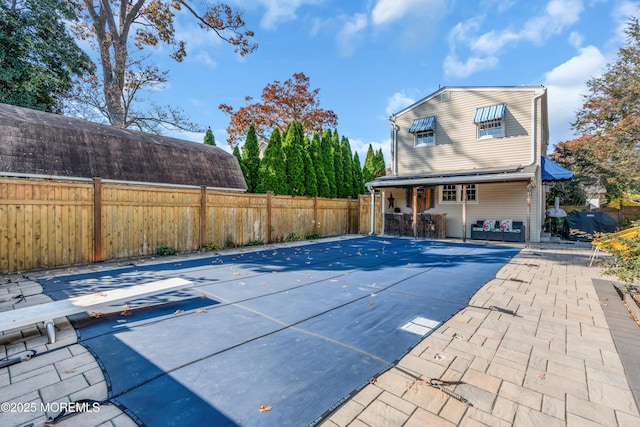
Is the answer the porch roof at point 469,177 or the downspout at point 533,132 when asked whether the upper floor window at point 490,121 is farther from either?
the porch roof at point 469,177

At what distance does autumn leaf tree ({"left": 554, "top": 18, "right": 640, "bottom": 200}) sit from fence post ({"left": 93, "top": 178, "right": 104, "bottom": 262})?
18056mm

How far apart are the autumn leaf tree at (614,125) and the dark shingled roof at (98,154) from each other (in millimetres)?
16592

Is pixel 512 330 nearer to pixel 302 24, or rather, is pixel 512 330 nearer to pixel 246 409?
pixel 246 409

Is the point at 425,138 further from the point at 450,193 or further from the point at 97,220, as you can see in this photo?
the point at 97,220

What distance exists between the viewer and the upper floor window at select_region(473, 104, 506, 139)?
11.7 meters

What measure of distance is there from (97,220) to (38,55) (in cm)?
1187

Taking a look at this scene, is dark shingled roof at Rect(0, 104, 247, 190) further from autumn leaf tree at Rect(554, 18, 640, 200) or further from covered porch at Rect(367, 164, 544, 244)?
autumn leaf tree at Rect(554, 18, 640, 200)

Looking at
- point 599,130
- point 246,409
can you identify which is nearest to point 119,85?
point 246,409

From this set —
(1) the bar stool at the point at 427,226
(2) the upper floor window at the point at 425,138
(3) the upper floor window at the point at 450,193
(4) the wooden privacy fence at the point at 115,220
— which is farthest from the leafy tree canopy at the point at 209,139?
(3) the upper floor window at the point at 450,193

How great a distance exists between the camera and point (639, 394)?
79.7 inches

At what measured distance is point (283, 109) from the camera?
895 inches

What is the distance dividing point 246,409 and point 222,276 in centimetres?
394

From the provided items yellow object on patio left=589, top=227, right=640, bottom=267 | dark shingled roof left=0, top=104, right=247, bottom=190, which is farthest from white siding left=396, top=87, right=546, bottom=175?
dark shingled roof left=0, top=104, right=247, bottom=190

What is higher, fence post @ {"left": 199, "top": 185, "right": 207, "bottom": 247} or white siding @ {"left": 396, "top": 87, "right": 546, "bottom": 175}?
white siding @ {"left": 396, "top": 87, "right": 546, "bottom": 175}
